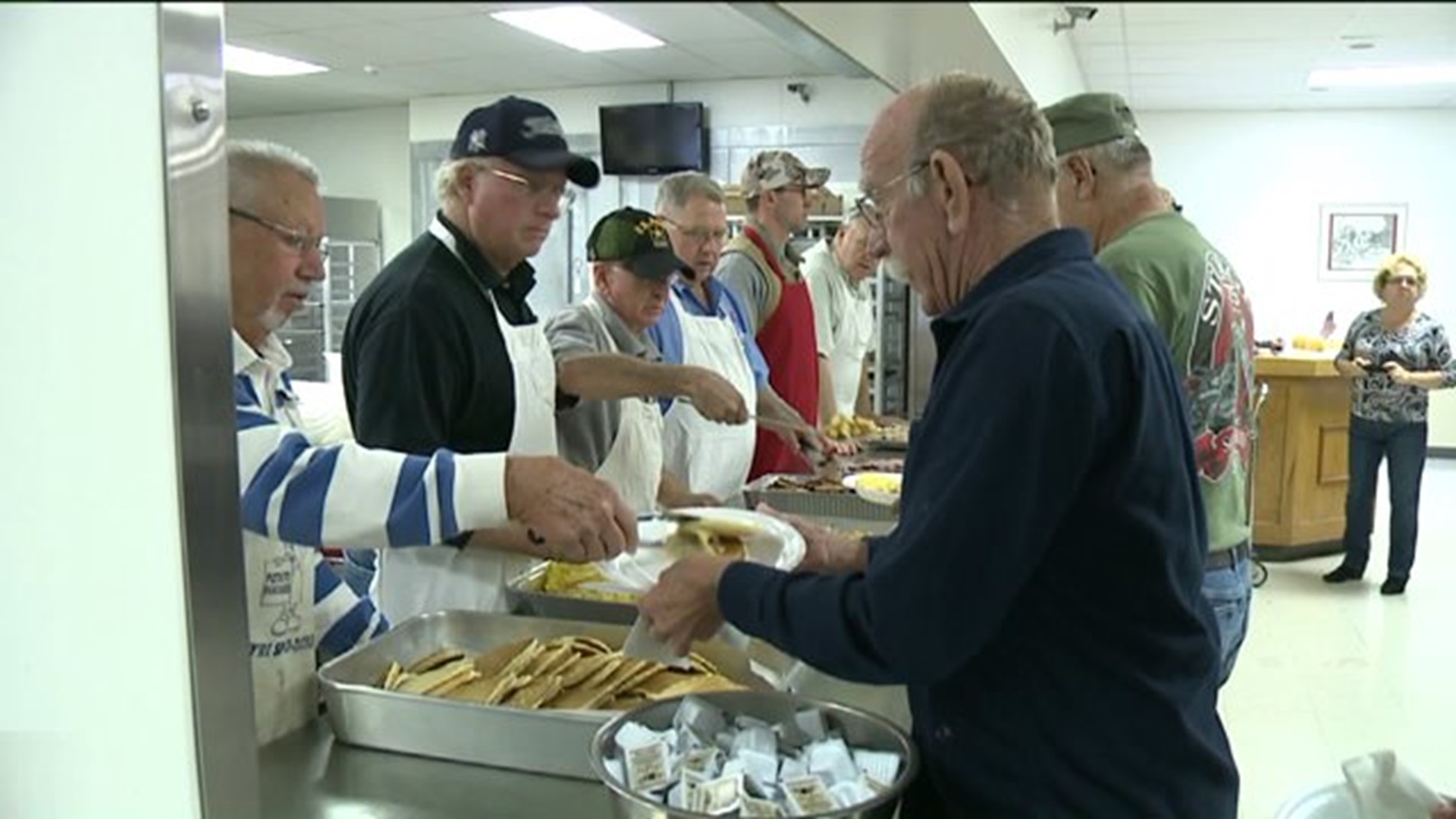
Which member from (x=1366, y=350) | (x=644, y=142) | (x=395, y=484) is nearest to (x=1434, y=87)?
(x=1366, y=350)

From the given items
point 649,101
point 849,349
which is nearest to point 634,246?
point 649,101

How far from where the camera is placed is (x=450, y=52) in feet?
3.97

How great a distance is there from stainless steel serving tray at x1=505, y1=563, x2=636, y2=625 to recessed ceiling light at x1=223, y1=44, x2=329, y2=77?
2.59 ft

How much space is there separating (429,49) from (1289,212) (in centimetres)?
790

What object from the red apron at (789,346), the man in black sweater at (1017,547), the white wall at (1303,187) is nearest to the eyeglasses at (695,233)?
the red apron at (789,346)

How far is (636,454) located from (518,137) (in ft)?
2.26

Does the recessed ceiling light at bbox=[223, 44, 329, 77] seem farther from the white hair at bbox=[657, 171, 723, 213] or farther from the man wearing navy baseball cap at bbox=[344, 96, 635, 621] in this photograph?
the white hair at bbox=[657, 171, 723, 213]

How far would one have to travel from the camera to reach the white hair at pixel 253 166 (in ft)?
4.66

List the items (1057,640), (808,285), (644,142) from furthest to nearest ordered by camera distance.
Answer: (808,285) < (644,142) < (1057,640)

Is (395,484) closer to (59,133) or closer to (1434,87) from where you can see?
(59,133)

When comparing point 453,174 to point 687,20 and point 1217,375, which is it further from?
point 1217,375

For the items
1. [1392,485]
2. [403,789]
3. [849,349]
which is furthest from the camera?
[1392,485]

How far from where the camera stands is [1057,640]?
1121 mm

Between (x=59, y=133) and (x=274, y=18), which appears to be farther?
(x=59, y=133)
